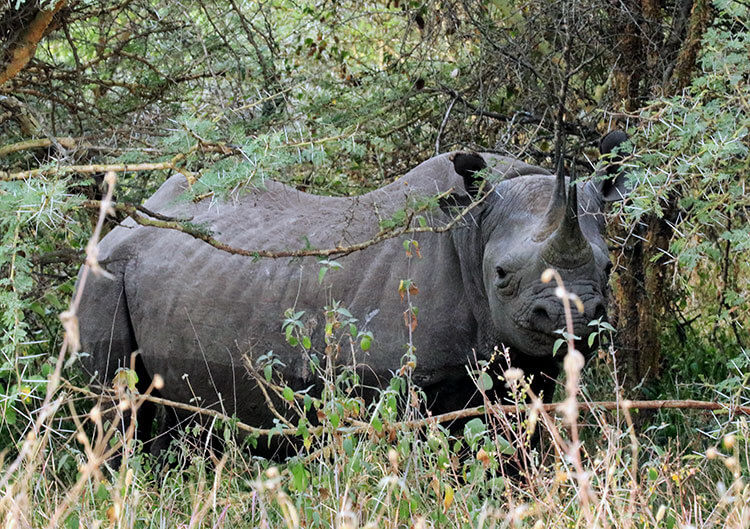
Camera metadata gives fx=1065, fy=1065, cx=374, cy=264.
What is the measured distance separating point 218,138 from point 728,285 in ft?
12.1

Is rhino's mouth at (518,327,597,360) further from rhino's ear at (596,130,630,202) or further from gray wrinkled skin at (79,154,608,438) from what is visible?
rhino's ear at (596,130,630,202)

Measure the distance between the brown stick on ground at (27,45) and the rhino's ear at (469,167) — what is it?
2078 millimetres

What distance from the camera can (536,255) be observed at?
15.3 feet

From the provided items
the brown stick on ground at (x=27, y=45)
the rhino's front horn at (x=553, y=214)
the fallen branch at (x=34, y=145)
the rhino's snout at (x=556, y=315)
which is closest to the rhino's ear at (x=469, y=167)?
the rhino's front horn at (x=553, y=214)

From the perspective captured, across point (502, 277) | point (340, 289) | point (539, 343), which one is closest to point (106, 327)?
point (340, 289)

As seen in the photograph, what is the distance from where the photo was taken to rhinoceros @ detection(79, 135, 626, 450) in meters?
4.72

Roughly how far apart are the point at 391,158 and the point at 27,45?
9.28 feet

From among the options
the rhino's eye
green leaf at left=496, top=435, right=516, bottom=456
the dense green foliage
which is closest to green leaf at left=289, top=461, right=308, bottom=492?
the dense green foliage

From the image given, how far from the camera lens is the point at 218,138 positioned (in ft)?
15.4

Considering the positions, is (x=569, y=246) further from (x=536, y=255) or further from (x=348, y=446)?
(x=348, y=446)

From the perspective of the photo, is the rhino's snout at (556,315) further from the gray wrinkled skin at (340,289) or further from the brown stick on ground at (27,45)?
the brown stick on ground at (27,45)

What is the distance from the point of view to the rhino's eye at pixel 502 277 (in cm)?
478

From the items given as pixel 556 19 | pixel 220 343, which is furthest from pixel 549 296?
pixel 556 19

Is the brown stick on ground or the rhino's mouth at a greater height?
the brown stick on ground
